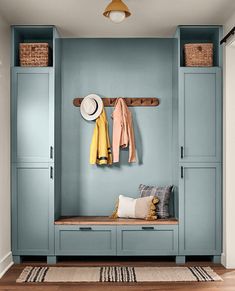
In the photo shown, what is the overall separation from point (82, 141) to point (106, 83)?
777 millimetres

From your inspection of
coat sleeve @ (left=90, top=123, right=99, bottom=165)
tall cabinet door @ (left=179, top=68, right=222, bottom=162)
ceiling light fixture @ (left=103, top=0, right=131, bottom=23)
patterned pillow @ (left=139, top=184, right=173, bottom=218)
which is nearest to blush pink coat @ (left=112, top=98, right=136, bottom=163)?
coat sleeve @ (left=90, top=123, right=99, bottom=165)

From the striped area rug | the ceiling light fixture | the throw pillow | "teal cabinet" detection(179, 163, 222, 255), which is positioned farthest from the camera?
the throw pillow

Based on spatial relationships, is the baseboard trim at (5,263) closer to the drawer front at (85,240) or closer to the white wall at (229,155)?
the drawer front at (85,240)

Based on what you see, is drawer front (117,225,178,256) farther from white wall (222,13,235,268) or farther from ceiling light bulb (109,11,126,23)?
ceiling light bulb (109,11,126,23)

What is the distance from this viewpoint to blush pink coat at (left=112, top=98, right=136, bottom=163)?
6.56m

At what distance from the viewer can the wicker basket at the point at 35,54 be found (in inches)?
246

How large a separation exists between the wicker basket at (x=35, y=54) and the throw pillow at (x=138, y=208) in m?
1.86

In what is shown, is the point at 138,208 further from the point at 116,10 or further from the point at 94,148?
the point at 116,10

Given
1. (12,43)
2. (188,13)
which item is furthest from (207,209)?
(12,43)

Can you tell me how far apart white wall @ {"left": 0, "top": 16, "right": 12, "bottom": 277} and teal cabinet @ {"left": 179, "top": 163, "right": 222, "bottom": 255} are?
193cm

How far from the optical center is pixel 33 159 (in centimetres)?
619

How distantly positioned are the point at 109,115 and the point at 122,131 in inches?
11.8

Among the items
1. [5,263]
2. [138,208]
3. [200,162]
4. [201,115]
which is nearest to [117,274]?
[138,208]

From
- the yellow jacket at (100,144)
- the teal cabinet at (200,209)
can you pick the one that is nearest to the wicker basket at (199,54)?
the teal cabinet at (200,209)
